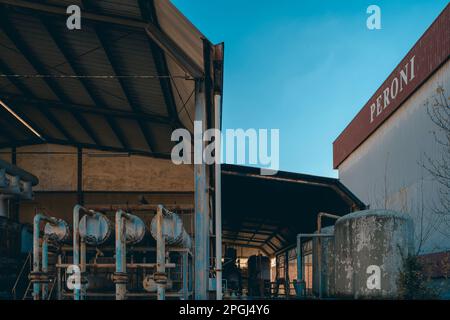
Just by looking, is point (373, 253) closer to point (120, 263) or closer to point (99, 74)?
point (120, 263)

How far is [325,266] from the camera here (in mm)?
20938

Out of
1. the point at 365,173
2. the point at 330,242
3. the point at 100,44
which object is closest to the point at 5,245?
the point at 100,44

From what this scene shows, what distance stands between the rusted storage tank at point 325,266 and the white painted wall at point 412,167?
3.73 meters

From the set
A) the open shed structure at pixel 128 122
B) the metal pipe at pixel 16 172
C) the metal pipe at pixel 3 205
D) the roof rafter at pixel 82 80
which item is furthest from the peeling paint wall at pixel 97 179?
the metal pipe at pixel 3 205

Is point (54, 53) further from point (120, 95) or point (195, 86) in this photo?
point (195, 86)

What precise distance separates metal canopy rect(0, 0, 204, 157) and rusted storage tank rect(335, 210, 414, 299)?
21.2 feet

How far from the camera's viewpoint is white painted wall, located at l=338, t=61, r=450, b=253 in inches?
1011

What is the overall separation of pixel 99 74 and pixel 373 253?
11.3 m

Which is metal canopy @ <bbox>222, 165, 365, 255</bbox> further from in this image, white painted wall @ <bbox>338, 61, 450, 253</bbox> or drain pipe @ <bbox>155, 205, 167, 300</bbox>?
drain pipe @ <bbox>155, 205, 167, 300</bbox>

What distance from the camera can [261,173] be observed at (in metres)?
19.8

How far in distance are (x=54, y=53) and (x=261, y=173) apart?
830 cm

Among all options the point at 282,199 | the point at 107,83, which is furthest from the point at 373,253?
the point at 107,83

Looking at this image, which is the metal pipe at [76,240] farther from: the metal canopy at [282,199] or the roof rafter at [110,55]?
the metal canopy at [282,199]

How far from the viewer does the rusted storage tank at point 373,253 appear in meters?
14.9
